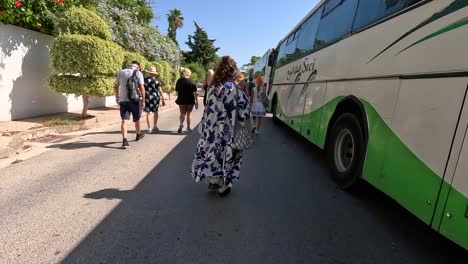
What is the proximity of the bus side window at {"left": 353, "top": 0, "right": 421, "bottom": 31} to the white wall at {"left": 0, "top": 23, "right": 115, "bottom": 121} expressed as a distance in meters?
8.57

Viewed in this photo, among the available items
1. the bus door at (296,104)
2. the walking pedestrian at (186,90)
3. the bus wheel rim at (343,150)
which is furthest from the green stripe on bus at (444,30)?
the walking pedestrian at (186,90)

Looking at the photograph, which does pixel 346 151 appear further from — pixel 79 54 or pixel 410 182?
pixel 79 54

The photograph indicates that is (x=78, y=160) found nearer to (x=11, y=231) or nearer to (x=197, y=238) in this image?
(x=11, y=231)

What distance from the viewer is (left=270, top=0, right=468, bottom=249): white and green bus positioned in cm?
250

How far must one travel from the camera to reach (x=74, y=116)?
34.0 ft

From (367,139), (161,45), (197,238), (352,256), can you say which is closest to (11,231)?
(197,238)

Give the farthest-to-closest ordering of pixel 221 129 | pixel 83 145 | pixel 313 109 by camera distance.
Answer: pixel 83 145 → pixel 313 109 → pixel 221 129

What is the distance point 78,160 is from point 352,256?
4883 mm

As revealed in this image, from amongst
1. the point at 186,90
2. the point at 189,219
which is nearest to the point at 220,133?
the point at 189,219

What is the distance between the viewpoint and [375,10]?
4.22m

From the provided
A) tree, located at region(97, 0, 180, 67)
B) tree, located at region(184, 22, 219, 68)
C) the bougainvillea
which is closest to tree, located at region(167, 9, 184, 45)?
tree, located at region(184, 22, 219, 68)

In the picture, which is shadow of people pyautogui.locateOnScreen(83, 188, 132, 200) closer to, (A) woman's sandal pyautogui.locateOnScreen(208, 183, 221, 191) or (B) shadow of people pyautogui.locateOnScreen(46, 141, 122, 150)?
(A) woman's sandal pyautogui.locateOnScreen(208, 183, 221, 191)

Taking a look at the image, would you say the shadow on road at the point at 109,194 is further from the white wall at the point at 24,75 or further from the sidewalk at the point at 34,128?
the white wall at the point at 24,75

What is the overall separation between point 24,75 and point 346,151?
899cm
